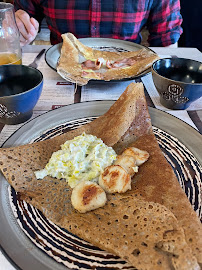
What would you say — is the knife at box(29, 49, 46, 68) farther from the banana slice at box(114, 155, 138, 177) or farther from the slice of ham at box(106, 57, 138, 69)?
the banana slice at box(114, 155, 138, 177)

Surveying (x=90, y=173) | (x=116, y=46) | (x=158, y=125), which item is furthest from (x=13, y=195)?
(x=116, y=46)

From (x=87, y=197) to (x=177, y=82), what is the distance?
81cm

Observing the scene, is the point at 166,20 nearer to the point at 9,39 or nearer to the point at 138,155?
the point at 9,39

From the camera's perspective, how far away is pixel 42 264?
69 cm

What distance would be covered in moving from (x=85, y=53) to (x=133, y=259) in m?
1.67

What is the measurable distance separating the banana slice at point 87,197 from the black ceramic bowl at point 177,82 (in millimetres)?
740

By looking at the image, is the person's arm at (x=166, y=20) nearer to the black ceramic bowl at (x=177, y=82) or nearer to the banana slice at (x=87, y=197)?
the black ceramic bowl at (x=177, y=82)

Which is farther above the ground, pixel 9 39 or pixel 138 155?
pixel 9 39

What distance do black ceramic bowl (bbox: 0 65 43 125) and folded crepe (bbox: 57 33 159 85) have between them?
0.31 meters

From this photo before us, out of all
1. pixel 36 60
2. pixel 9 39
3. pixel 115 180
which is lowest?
pixel 36 60

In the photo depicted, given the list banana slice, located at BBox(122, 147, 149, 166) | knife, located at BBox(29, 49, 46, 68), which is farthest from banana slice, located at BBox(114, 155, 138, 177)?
knife, located at BBox(29, 49, 46, 68)

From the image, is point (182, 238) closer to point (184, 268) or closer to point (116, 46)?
point (184, 268)

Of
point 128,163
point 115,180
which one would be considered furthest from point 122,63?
point 115,180

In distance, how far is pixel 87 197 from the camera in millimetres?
854
